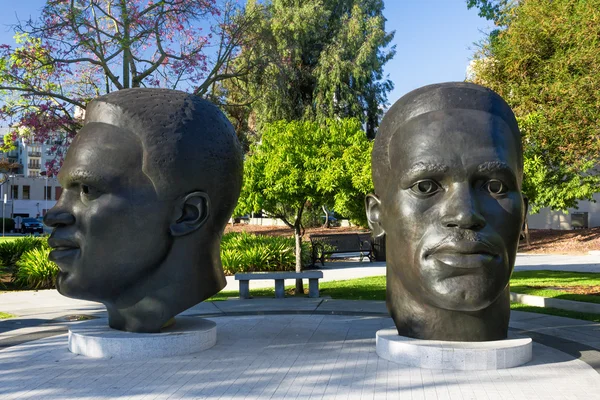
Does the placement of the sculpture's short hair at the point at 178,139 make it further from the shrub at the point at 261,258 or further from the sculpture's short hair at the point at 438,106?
the shrub at the point at 261,258

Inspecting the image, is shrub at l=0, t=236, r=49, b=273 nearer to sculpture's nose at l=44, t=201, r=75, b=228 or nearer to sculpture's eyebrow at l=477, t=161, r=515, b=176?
sculpture's nose at l=44, t=201, r=75, b=228

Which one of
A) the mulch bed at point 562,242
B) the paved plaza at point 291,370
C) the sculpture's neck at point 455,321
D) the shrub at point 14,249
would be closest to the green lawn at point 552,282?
the paved plaza at point 291,370

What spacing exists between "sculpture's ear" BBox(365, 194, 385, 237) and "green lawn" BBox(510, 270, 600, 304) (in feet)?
20.0

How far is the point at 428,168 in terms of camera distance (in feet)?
20.9

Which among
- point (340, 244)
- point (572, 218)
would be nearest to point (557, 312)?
point (340, 244)

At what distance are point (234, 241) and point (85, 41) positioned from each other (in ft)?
25.3

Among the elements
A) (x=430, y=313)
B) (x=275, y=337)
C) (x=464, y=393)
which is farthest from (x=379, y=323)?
(x=464, y=393)

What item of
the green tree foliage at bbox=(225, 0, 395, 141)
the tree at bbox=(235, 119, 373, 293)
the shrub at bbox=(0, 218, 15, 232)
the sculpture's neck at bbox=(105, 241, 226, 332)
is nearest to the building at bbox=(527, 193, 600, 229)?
the green tree foliage at bbox=(225, 0, 395, 141)

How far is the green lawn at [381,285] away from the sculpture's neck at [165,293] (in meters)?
5.67

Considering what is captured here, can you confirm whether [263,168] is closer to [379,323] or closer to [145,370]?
[379,323]

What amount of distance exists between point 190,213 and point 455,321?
3.22m

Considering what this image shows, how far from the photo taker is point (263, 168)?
44.0 ft

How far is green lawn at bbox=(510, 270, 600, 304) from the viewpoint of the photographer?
1208 cm

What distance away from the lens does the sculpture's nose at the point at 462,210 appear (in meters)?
6.08
